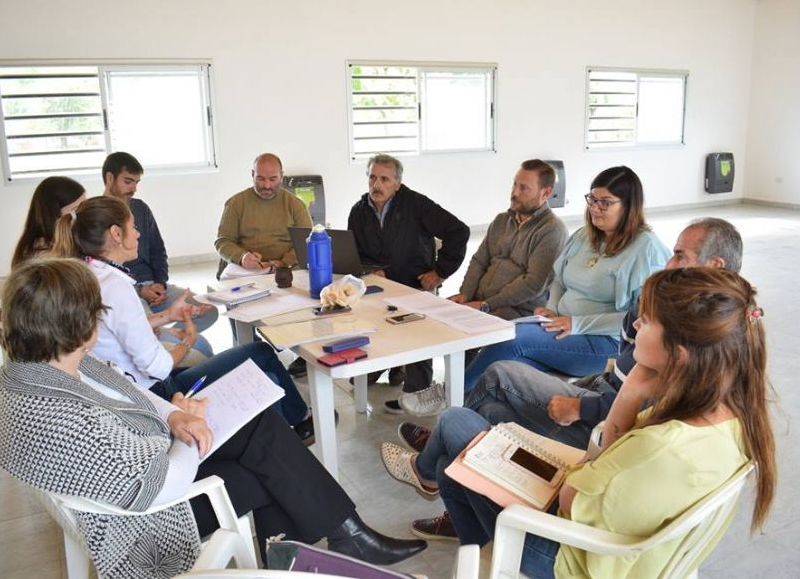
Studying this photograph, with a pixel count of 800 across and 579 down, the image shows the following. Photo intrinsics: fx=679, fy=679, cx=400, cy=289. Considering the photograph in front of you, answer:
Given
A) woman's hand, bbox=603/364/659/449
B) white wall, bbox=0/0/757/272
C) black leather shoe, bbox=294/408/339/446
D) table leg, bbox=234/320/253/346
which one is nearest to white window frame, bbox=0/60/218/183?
white wall, bbox=0/0/757/272

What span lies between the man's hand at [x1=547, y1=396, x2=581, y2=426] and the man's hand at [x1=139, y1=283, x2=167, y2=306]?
2.12m

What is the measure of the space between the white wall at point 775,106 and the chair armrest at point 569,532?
1037 centimetres

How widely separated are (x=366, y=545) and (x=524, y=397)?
64 cm

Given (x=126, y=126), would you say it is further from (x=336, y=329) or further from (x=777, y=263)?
(x=777, y=263)

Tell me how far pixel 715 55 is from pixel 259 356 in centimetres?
959

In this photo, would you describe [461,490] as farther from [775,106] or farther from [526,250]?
[775,106]

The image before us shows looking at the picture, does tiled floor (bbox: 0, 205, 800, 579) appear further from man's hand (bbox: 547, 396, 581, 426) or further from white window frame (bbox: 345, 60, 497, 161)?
white window frame (bbox: 345, 60, 497, 161)

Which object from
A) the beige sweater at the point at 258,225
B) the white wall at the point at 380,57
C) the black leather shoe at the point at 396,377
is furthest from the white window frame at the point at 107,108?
the black leather shoe at the point at 396,377

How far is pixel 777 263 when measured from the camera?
6.20m

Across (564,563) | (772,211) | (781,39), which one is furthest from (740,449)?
(781,39)

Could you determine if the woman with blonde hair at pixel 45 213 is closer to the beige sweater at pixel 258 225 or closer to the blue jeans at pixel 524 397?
the beige sweater at pixel 258 225

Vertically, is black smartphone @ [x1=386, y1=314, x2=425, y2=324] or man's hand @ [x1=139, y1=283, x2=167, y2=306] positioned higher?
black smartphone @ [x1=386, y1=314, x2=425, y2=324]

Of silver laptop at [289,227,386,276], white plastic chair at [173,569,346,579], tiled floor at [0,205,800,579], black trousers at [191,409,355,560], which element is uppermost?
silver laptop at [289,227,386,276]

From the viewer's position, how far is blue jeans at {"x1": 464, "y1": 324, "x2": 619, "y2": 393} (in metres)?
2.56
